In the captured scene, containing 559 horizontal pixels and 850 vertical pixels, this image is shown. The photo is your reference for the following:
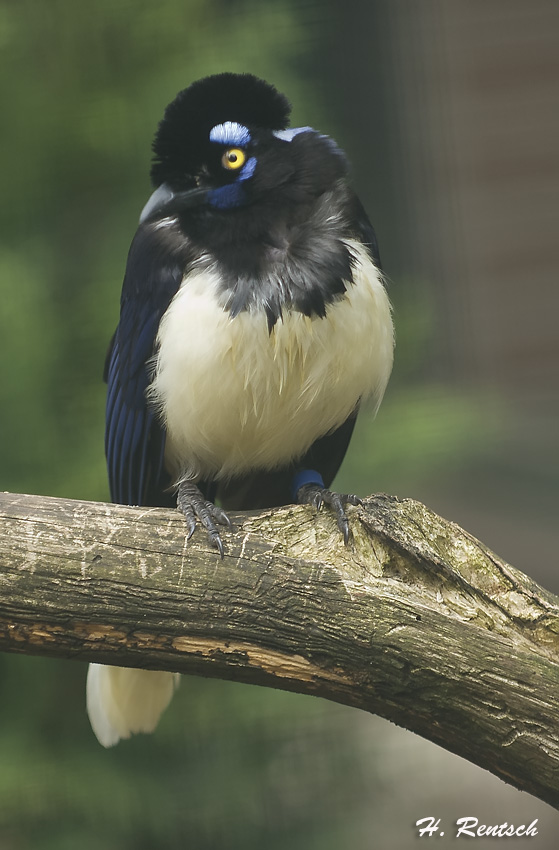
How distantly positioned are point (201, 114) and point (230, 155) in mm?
68

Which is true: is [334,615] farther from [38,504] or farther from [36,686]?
[36,686]

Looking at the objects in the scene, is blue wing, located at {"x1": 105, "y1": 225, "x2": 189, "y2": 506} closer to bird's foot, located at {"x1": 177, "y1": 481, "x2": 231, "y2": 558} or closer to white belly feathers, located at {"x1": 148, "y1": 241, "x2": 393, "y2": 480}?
white belly feathers, located at {"x1": 148, "y1": 241, "x2": 393, "y2": 480}

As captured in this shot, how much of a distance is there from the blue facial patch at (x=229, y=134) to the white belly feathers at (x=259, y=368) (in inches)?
7.7

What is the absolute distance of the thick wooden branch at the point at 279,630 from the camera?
39.3 inches

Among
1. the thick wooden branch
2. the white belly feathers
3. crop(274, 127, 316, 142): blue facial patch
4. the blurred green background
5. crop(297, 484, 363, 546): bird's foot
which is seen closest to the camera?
the thick wooden branch

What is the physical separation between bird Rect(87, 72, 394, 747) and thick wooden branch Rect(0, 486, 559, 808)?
0.18 metres

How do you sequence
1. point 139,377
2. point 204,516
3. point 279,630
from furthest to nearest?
point 139,377 → point 204,516 → point 279,630

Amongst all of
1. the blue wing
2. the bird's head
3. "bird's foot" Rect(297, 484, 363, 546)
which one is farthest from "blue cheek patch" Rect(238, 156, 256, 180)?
"bird's foot" Rect(297, 484, 363, 546)

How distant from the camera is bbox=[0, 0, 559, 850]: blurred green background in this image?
1.73 metres

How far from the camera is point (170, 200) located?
1.36 meters

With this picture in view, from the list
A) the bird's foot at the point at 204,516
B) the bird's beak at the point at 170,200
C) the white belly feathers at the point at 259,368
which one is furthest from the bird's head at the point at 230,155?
the bird's foot at the point at 204,516

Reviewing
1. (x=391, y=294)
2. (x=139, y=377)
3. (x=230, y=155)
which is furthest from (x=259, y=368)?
(x=391, y=294)

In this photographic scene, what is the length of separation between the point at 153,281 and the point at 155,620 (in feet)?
1.76

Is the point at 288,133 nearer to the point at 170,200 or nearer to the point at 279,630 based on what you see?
the point at 170,200
